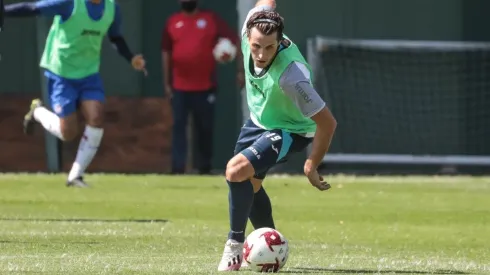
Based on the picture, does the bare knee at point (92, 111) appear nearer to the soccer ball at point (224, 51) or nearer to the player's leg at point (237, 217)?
the soccer ball at point (224, 51)

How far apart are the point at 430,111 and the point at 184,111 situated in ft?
14.3

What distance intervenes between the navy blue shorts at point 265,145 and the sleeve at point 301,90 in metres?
0.37

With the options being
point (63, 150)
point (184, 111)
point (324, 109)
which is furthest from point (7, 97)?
point (324, 109)

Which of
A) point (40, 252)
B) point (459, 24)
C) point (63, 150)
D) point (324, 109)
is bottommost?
point (63, 150)

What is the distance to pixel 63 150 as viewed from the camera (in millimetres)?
23453

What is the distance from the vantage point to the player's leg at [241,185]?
10.1 m

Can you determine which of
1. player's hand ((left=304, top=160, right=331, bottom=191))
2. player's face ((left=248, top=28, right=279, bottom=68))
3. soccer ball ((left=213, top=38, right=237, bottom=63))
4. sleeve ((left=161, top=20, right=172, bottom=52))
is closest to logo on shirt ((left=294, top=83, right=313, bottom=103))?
player's face ((left=248, top=28, right=279, bottom=68))

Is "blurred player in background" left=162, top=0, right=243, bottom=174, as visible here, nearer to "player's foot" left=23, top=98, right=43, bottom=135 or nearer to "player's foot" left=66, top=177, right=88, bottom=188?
"player's foot" left=23, top=98, right=43, bottom=135

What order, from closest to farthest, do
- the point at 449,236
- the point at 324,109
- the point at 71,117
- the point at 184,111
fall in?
1. the point at 324,109
2. the point at 449,236
3. the point at 71,117
4. the point at 184,111

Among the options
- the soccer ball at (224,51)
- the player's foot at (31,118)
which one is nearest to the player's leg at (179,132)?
the soccer ball at (224,51)

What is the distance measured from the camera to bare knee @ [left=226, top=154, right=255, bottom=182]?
33.3 ft

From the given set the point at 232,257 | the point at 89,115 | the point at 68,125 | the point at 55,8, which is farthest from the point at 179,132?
the point at 232,257

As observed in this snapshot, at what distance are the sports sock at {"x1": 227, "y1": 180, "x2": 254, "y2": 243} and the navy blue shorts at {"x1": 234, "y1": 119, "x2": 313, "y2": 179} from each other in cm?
15

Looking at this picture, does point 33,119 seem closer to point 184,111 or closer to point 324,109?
point 184,111
